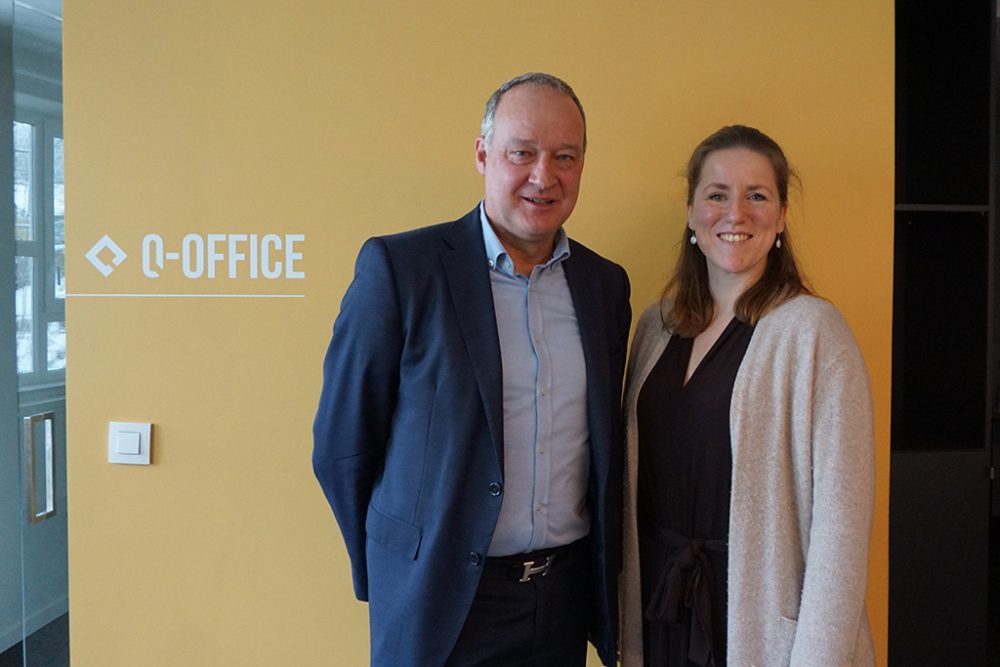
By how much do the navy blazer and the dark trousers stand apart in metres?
0.06

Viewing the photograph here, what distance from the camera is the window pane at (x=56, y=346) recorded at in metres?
2.34

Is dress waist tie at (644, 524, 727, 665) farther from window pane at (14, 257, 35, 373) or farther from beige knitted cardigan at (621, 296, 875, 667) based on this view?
window pane at (14, 257, 35, 373)

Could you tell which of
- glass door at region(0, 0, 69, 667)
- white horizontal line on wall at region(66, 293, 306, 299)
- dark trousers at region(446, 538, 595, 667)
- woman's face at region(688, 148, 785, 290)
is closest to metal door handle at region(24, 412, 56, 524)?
glass door at region(0, 0, 69, 667)

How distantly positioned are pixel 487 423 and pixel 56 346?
1.61 m

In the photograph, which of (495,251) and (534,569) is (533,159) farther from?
(534,569)

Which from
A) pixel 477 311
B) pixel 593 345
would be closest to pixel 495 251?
pixel 477 311

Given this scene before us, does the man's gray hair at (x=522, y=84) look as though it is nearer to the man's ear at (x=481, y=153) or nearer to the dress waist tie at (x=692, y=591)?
the man's ear at (x=481, y=153)

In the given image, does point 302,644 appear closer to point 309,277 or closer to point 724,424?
point 309,277

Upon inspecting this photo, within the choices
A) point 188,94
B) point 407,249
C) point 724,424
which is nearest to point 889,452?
point 724,424

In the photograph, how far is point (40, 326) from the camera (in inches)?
93.7

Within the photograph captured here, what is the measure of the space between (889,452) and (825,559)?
0.89 metres

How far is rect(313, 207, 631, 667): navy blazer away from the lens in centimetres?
151

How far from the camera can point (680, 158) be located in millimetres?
2076

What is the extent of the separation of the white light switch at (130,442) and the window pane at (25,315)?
1.54ft
